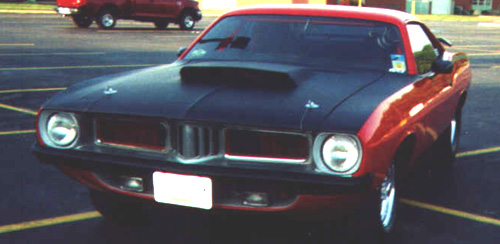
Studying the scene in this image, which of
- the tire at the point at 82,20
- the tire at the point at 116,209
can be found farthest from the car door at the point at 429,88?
the tire at the point at 82,20

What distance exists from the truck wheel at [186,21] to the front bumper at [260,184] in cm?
2318

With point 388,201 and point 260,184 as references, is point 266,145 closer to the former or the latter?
point 260,184

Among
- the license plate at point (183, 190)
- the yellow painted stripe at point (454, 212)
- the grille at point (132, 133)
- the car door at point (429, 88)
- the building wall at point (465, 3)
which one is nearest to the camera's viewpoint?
the license plate at point (183, 190)

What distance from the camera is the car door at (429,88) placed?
4633 mm

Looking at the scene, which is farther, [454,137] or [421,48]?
[454,137]

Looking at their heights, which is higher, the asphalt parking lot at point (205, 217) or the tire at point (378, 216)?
the tire at point (378, 216)

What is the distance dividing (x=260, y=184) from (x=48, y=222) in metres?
1.73

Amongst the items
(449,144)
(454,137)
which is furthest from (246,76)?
(454,137)

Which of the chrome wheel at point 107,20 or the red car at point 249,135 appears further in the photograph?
the chrome wheel at point 107,20

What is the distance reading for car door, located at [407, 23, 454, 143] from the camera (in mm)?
4633

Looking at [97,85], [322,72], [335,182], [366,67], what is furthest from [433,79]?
[97,85]

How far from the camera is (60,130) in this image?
3.95 meters

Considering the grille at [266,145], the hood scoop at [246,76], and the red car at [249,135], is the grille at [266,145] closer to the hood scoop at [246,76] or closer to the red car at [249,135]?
the red car at [249,135]

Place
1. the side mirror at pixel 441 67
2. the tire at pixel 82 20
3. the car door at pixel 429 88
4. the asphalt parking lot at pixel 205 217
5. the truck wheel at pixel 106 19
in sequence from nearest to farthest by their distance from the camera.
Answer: the asphalt parking lot at pixel 205 217 → the car door at pixel 429 88 → the side mirror at pixel 441 67 → the truck wheel at pixel 106 19 → the tire at pixel 82 20
